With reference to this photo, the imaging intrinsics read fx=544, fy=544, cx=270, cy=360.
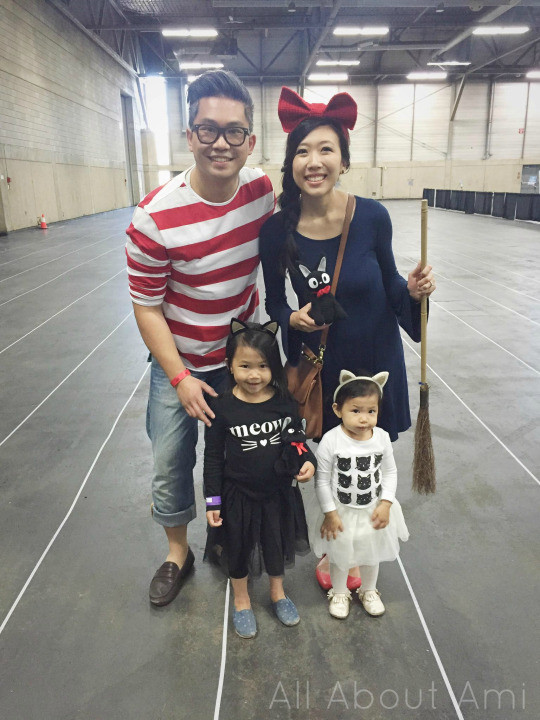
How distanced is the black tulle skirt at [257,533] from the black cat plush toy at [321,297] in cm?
54

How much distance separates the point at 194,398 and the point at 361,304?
22.4 inches

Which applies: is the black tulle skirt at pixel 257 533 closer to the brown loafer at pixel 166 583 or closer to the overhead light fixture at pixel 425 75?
the brown loafer at pixel 166 583

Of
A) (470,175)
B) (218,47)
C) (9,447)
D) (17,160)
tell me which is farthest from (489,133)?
(9,447)

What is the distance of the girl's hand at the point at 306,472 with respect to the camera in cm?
154

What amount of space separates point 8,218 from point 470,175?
20.7 metres

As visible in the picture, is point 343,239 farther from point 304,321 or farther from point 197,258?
point 197,258

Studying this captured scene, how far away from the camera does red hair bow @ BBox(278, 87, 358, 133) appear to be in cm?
153

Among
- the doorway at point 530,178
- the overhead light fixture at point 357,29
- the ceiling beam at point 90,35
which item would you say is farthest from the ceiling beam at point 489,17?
the ceiling beam at point 90,35

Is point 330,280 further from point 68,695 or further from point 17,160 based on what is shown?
point 17,160

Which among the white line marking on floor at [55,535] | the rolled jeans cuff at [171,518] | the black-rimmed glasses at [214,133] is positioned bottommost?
the white line marking on floor at [55,535]

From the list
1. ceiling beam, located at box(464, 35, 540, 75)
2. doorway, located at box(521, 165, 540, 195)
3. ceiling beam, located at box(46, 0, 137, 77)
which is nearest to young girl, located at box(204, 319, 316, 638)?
ceiling beam, located at box(46, 0, 137, 77)

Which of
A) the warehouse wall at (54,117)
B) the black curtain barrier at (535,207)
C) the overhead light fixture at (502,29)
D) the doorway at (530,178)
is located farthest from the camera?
the doorway at (530,178)

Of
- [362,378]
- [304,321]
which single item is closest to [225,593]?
[362,378]

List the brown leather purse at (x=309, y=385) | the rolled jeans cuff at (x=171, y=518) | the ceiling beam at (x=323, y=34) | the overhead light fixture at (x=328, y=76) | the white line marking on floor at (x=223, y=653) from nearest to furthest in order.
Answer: the white line marking on floor at (x=223, y=653) → the brown leather purse at (x=309, y=385) → the rolled jeans cuff at (x=171, y=518) → the ceiling beam at (x=323, y=34) → the overhead light fixture at (x=328, y=76)
